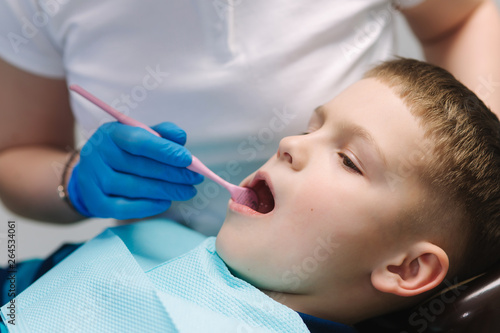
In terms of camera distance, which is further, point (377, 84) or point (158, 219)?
point (158, 219)

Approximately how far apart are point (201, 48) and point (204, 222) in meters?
0.38

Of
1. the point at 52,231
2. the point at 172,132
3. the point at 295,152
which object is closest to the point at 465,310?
the point at 295,152

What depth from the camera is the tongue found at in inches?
32.3

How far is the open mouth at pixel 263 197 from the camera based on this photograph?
820mm

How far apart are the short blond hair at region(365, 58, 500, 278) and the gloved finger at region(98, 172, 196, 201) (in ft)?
1.44

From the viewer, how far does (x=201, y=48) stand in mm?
858

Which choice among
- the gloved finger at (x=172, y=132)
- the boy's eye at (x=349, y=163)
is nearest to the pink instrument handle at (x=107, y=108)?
the gloved finger at (x=172, y=132)

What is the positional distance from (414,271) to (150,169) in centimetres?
50

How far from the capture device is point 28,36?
2.91 feet

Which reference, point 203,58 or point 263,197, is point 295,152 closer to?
point 263,197

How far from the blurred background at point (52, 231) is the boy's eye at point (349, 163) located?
2.60 ft

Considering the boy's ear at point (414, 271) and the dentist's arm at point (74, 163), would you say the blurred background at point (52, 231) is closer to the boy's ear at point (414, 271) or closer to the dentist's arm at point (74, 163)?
the dentist's arm at point (74, 163)

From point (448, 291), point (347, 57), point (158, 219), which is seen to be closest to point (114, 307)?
point (158, 219)

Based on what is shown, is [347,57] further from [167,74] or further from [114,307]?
[114,307]
